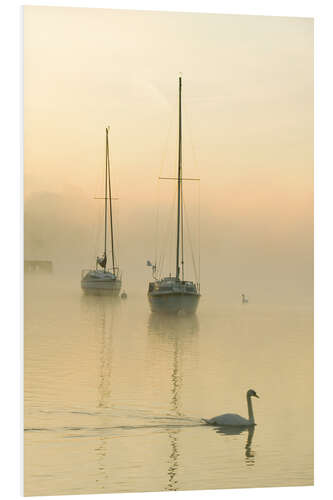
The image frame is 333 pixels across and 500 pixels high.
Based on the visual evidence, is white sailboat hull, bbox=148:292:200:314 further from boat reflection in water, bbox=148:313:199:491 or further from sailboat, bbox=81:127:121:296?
sailboat, bbox=81:127:121:296

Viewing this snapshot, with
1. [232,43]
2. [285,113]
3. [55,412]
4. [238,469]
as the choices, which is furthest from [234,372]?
[232,43]

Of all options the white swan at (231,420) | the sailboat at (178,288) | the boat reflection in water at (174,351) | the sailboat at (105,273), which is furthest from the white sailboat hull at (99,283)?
the white swan at (231,420)

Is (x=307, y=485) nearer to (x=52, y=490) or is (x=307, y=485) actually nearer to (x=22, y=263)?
(x=52, y=490)

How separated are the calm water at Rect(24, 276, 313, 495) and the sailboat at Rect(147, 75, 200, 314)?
96 mm

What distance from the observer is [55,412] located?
6.33 m

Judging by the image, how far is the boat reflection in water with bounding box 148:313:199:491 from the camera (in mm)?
6383

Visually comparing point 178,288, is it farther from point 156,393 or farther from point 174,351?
point 156,393

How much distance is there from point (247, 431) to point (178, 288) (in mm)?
1104

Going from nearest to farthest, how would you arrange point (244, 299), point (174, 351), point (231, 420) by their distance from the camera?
1. point (231, 420)
2. point (174, 351)
3. point (244, 299)

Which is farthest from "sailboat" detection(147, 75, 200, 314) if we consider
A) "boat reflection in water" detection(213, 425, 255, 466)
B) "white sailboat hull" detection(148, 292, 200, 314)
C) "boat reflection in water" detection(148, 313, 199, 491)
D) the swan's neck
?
"boat reflection in water" detection(213, 425, 255, 466)

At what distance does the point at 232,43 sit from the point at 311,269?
1.68m

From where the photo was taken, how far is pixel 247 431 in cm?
662

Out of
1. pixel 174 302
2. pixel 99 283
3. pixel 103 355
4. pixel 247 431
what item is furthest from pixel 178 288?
pixel 247 431

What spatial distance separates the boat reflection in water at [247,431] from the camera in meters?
6.49
